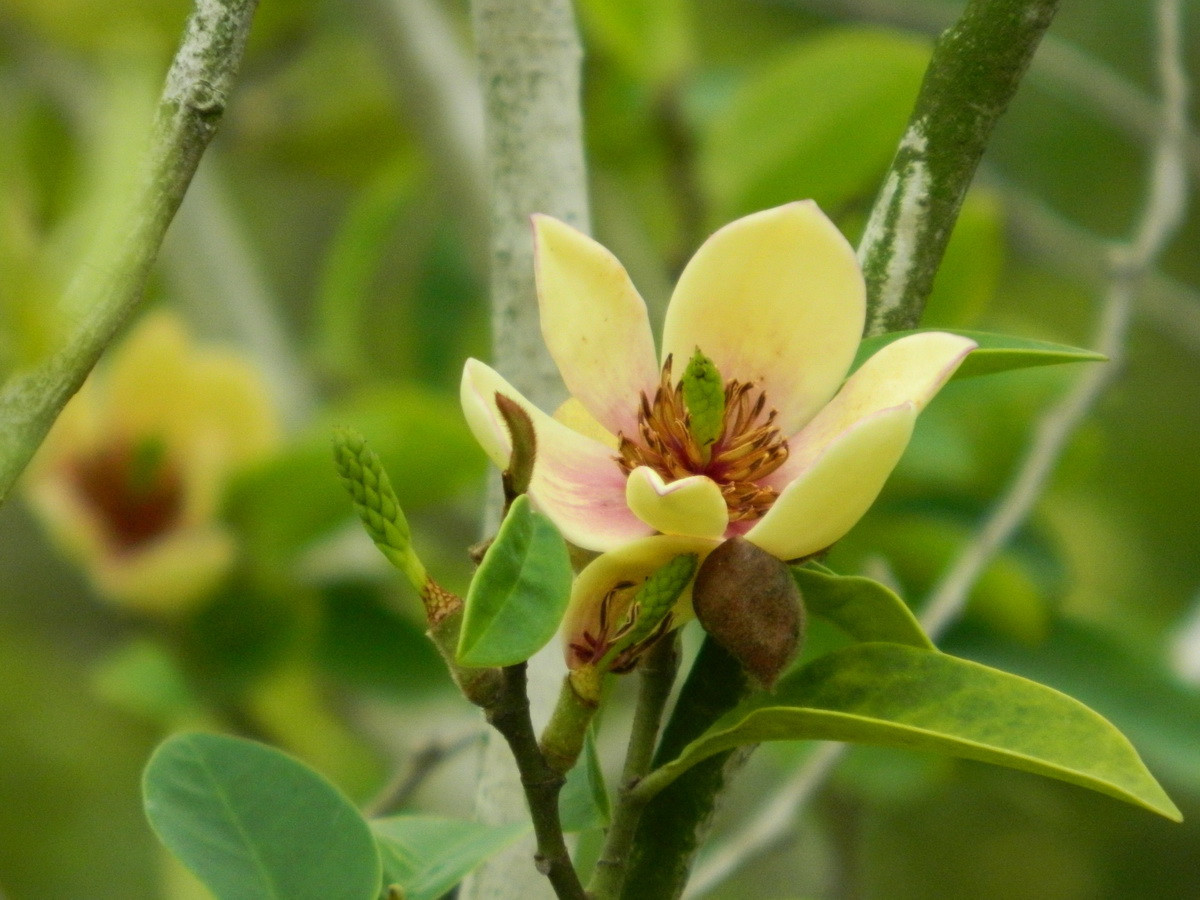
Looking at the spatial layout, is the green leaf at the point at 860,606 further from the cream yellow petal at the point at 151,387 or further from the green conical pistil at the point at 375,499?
the cream yellow petal at the point at 151,387

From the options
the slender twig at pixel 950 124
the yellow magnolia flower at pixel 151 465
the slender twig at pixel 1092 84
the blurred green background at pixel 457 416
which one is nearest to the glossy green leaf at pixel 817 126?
→ the blurred green background at pixel 457 416

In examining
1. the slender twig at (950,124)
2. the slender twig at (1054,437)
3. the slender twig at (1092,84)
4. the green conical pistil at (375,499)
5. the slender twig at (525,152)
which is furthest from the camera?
the slender twig at (1092,84)

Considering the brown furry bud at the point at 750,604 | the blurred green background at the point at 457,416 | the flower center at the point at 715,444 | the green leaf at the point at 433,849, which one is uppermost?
the flower center at the point at 715,444

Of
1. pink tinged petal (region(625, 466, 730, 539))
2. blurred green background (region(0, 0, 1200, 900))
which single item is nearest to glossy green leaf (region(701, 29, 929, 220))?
blurred green background (region(0, 0, 1200, 900))

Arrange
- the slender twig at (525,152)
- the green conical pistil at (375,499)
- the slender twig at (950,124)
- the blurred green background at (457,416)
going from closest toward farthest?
the green conical pistil at (375,499) → the slender twig at (950,124) → the slender twig at (525,152) → the blurred green background at (457,416)

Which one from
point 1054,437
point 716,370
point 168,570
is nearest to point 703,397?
point 716,370

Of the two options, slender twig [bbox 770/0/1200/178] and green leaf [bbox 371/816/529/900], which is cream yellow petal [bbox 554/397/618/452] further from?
slender twig [bbox 770/0/1200/178]

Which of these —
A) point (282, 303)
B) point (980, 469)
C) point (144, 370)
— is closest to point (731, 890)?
point (980, 469)

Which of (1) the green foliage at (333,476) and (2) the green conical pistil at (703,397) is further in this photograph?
(1) the green foliage at (333,476)

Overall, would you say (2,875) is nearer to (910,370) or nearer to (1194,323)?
(1194,323)
